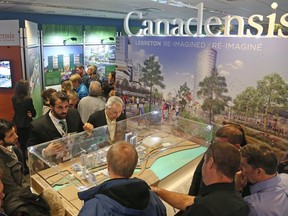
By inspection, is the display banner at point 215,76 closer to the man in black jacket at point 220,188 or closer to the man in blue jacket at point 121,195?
the man in black jacket at point 220,188

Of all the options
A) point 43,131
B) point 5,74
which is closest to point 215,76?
point 43,131

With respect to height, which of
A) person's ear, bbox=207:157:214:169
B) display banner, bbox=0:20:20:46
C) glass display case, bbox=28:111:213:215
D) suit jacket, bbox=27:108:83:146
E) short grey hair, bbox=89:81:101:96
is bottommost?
glass display case, bbox=28:111:213:215

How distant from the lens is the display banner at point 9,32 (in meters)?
6.05

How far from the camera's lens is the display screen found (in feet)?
20.9

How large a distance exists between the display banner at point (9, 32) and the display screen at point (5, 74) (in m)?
0.46

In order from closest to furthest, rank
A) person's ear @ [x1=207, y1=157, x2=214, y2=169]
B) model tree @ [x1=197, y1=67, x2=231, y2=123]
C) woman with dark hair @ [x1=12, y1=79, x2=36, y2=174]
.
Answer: person's ear @ [x1=207, y1=157, x2=214, y2=169]
model tree @ [x1=197, y1=67, x2=231, y2=123]
woman with dark hair @ [x1=12, y1=79, x2=36, y2=174]

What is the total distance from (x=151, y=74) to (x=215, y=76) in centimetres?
129

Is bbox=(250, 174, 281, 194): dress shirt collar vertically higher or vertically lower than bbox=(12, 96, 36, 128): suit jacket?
higher

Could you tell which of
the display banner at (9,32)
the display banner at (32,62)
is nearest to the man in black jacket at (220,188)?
the display banner at (32,62)

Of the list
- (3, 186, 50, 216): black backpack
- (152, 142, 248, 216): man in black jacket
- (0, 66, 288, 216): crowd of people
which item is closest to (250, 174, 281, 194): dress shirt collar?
(0, 66, 288, 216): crowd of people

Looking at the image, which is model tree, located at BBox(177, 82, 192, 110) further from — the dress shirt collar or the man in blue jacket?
the man in blue jacket

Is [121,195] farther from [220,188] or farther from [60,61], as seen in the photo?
[60,61]

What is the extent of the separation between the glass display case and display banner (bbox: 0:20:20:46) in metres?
3.81

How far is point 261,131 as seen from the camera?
4.04 m
